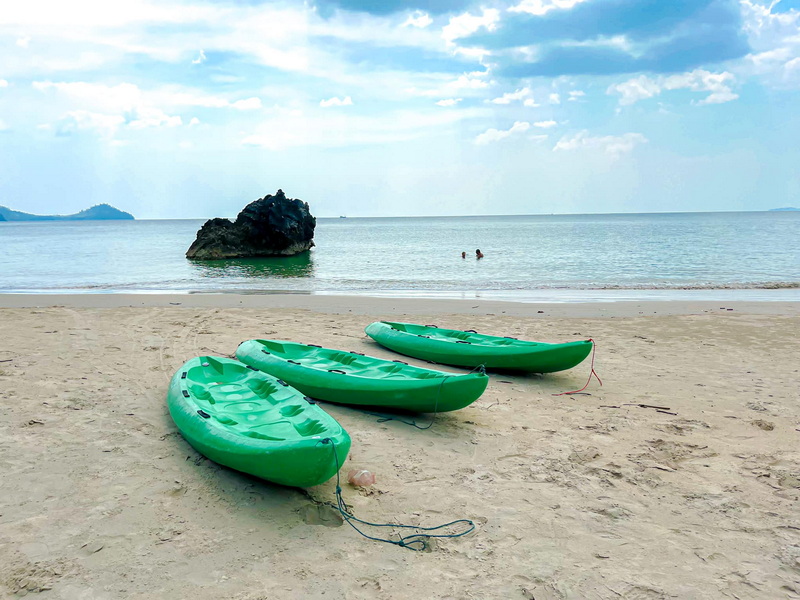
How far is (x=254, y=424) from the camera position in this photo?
468 cm

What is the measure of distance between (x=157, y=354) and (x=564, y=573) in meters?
6.20

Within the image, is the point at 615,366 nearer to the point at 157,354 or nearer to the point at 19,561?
the point at 157,354

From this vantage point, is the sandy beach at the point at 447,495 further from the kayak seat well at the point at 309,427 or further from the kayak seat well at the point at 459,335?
the kayak seat well at the point at 459,335

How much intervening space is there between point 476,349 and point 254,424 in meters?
3.45

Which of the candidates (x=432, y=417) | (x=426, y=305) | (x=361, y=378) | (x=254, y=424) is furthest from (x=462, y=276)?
(x=254, y=424)

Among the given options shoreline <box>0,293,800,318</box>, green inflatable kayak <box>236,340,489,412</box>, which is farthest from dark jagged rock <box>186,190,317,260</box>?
green inflatable kayak <box>236,340,489,412</box>

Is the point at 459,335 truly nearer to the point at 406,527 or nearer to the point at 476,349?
the point at 476,349

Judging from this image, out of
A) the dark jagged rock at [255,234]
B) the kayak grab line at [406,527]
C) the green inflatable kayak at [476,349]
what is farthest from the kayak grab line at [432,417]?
the dark jagged rock at [255,234]

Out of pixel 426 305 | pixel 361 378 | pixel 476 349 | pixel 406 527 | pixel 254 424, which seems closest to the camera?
pixel 406 527

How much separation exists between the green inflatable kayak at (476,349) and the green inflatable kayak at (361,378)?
53.0 inches

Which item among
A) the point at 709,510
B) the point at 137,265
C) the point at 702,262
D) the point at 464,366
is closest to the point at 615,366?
the point at 464,366

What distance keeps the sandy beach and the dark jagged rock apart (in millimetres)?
27377

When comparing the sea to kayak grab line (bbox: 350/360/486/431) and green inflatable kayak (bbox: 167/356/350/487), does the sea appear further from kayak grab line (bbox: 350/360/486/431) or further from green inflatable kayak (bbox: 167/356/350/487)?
green inflatable kayak (bbox: 167/356/350/487)

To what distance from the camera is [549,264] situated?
90.1ft
